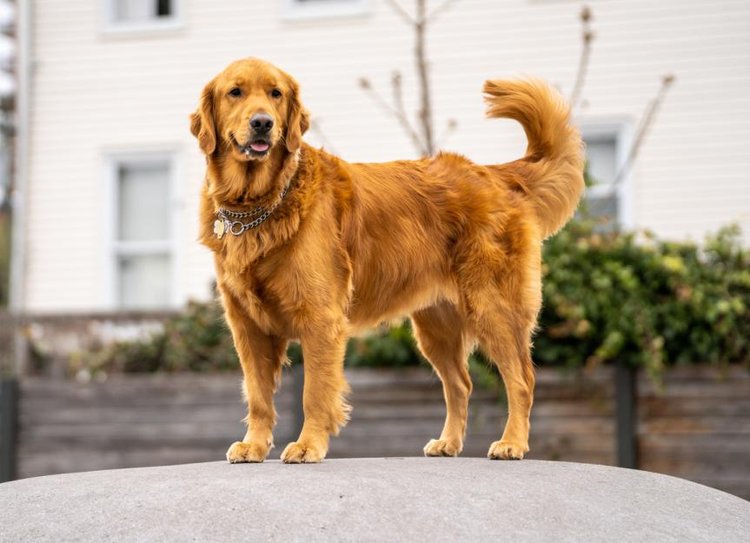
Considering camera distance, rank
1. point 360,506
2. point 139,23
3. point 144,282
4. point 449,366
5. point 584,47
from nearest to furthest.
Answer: point 360,506
point 449,366
point 584,47
point 144,282
point 139,23

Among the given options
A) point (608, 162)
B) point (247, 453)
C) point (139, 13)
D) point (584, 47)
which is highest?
point (139, 13)

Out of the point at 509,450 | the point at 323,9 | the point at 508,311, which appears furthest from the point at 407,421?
the point at 323,9

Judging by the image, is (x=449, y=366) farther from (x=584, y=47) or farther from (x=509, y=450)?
(x=584, y=47)

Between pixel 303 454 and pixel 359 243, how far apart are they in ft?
2.94

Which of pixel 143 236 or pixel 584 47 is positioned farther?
pixel 143 236

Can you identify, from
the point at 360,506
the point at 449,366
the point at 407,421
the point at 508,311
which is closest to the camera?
the point at 360,506

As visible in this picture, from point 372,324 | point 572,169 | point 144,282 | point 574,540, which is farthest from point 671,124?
point 574,540

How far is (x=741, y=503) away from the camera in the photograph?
16.0 feet

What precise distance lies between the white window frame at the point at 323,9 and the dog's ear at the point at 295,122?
8848 millimetres

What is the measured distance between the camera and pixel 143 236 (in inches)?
529

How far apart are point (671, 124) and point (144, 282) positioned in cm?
654

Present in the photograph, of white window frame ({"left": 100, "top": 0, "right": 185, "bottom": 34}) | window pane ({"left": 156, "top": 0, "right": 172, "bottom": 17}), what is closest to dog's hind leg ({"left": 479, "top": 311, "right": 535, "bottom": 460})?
white window frame ({"left": 100, "top": 0, "right": 185, "bottom": 34})

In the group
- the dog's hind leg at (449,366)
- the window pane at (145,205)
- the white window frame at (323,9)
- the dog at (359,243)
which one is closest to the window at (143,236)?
the window pane at (145,205)

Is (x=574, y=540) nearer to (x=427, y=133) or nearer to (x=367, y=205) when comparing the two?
(x=367, y=205)
